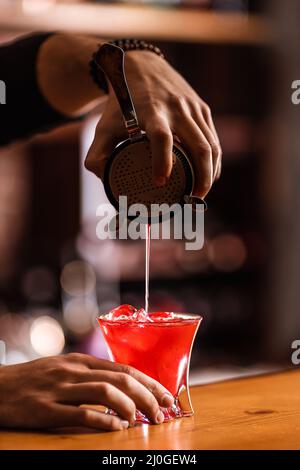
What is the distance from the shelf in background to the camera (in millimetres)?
3301

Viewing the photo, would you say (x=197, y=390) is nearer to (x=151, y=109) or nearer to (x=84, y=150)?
(x=151, y=109)

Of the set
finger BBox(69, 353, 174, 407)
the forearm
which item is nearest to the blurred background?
the forearm

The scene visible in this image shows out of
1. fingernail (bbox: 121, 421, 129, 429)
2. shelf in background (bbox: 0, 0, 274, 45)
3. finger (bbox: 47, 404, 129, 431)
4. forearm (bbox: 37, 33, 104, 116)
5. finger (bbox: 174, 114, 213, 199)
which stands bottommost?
fingernail (bbox: 121, 421, 129, 429)

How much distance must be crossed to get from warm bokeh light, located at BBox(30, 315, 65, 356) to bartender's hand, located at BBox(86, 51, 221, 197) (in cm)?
207

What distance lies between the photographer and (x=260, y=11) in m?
4.04

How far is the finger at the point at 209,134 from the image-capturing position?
4.37 ft

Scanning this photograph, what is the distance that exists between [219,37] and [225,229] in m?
0.88

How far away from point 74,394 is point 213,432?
0.20m

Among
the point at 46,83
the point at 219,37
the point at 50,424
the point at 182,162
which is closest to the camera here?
the point at 50,424

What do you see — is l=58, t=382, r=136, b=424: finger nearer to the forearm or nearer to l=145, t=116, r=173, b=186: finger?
l=145, t=116, r=173, b=186: finger

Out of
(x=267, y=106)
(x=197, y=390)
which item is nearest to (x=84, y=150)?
(x=267, y=106)

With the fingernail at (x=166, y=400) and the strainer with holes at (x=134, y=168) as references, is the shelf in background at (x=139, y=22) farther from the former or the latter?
the fingernail at (x=166, y=400)

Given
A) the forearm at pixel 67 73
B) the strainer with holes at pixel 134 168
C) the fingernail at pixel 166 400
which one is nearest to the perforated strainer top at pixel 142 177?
the strainer with holes at pixel 134 168

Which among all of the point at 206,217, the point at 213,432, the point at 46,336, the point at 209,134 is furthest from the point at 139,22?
the point at 213,432
